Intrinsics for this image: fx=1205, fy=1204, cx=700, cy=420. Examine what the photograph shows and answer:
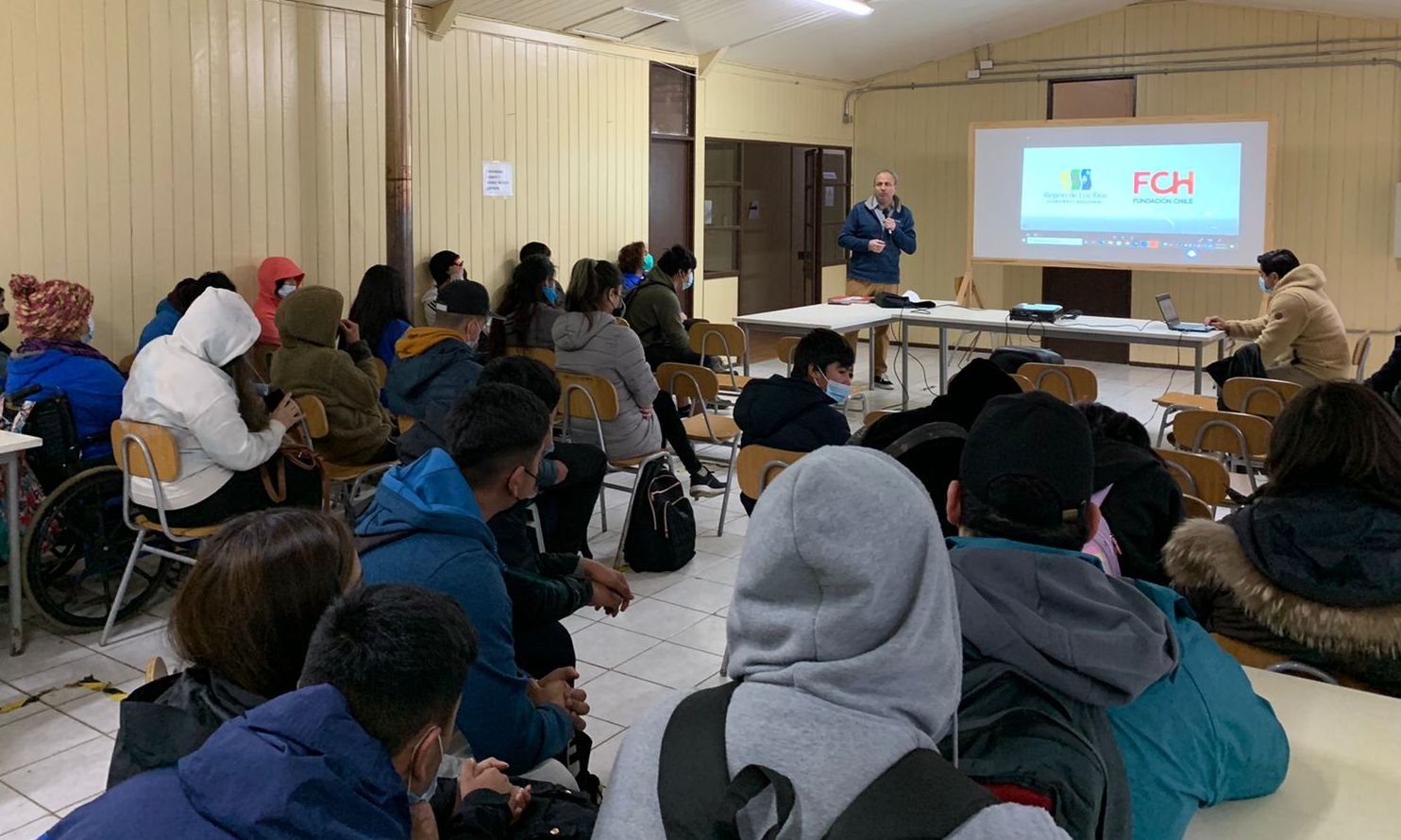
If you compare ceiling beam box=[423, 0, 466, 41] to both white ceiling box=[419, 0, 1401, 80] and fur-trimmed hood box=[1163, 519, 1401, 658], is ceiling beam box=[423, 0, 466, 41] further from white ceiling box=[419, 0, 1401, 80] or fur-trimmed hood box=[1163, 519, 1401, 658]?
fur-trimmed hood box=[1163, 519, 1401, 658]

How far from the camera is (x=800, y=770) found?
43.4 inches

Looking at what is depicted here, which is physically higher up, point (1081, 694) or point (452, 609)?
point (452, 609)

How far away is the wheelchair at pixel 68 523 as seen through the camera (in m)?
3.99

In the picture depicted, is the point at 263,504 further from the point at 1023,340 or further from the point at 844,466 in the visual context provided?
the point at 1023,340

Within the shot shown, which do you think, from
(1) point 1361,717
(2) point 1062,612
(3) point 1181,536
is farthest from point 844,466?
(3) point 1181,536

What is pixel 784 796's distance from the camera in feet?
Result: 3.49

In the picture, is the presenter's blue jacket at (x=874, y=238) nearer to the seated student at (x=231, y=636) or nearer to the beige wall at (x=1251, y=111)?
the beige wall at (x=1251, y=111)

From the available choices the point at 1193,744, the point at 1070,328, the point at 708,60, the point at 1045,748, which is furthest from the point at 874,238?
the point at 1045,748

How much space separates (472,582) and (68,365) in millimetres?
2876

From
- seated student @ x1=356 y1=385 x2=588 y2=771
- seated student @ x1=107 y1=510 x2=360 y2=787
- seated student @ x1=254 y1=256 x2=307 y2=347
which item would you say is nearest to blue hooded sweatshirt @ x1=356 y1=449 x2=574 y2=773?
seated student @ x1=356 y1=385 x2=588 y2=771

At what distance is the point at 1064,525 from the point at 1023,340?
390 inches

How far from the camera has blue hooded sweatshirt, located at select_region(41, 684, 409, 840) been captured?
44.9 inches

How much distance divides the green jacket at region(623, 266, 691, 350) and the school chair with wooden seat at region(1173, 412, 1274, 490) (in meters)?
2.99

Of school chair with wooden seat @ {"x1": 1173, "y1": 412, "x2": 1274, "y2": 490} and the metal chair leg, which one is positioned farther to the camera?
school chair with wooden seat @ {"x1": 1173, "y1": 412, "x2": 1274, "y2": 490}
